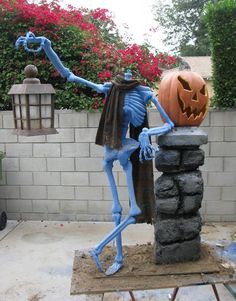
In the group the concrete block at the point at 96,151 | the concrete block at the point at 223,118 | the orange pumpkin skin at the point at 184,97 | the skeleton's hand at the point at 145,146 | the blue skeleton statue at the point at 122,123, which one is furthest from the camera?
the concrete block at the point at 96,151

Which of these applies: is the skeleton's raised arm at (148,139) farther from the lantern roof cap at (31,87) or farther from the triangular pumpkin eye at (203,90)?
the lantern roof cap at (31,87)

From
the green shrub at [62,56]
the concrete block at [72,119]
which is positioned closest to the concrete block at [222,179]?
the green shrub at [62,56]

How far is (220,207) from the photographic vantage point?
518 cm

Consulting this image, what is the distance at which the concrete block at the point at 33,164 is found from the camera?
5266 mm

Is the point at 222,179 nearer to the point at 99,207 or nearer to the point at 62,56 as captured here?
the point at 99,207

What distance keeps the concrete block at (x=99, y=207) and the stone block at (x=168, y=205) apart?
252 cm

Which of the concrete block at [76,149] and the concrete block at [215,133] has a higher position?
the concrete block at [215,133]

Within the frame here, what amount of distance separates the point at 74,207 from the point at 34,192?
2.00 feet

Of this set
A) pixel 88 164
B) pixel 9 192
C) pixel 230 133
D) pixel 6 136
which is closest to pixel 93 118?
pixel 88 164

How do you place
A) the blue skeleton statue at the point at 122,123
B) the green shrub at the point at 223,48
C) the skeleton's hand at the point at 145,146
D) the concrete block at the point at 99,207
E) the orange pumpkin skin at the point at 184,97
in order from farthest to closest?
1. the concrete block at the point at 99,207
2. the green shrub at the point at 223,48
3. the orange pumpkin skin at the point at 184,97
4. the blue skeleton statue at the point at 122,123
5. the skeleton's hand at the point at 145,146

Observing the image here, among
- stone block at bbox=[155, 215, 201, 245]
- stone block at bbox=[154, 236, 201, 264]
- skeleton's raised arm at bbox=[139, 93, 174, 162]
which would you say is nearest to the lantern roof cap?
skeleton's raised arm at bbox=[139, 93, 174, 162]

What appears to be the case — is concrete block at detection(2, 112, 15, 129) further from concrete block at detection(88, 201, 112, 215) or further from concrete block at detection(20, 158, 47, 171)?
concrete block at detection(88, 201, 112, 215)

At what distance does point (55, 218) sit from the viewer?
5398 mm

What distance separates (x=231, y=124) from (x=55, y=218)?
2.77 m
